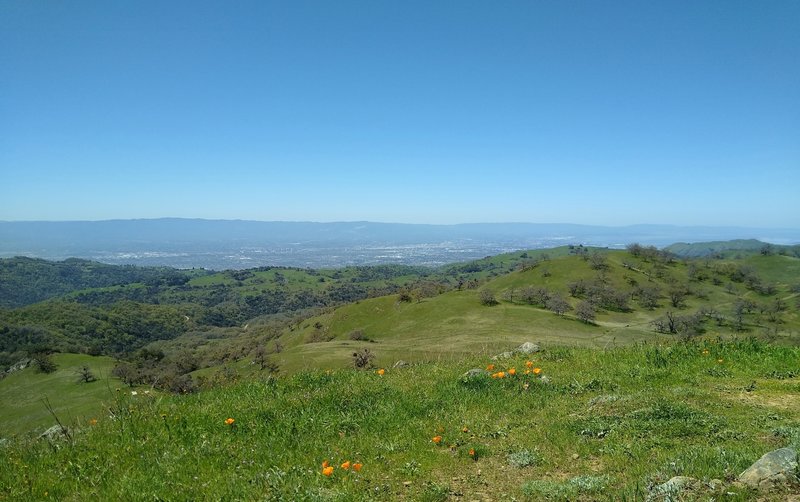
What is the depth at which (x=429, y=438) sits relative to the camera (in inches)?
303

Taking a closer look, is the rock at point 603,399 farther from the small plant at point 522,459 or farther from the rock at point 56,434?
the rock at point 56,434

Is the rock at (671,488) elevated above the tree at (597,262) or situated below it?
above

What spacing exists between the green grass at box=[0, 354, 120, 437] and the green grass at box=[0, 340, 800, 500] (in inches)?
2953

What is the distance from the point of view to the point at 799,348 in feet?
41.3

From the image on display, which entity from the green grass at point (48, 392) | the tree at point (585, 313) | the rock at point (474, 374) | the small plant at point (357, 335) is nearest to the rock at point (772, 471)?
the rock at point (474, 374)

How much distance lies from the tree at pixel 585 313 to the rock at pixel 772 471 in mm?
108388

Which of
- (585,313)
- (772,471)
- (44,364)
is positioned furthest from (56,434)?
(44,364)

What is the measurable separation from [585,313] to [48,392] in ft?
397

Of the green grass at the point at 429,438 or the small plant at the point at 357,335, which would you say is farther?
the small plant at the point at 357,335

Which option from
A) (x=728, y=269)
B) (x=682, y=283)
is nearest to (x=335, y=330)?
(x=682, y=283)

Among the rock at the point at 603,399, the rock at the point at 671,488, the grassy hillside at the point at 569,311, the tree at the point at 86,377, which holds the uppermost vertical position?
the rock at the point at 671,488

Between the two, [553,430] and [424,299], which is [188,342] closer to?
[424,299]

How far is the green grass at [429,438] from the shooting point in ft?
19.2

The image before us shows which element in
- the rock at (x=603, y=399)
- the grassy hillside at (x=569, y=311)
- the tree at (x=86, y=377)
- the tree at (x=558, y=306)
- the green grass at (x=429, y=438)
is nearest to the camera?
the green grass at (x=429, y=438)
